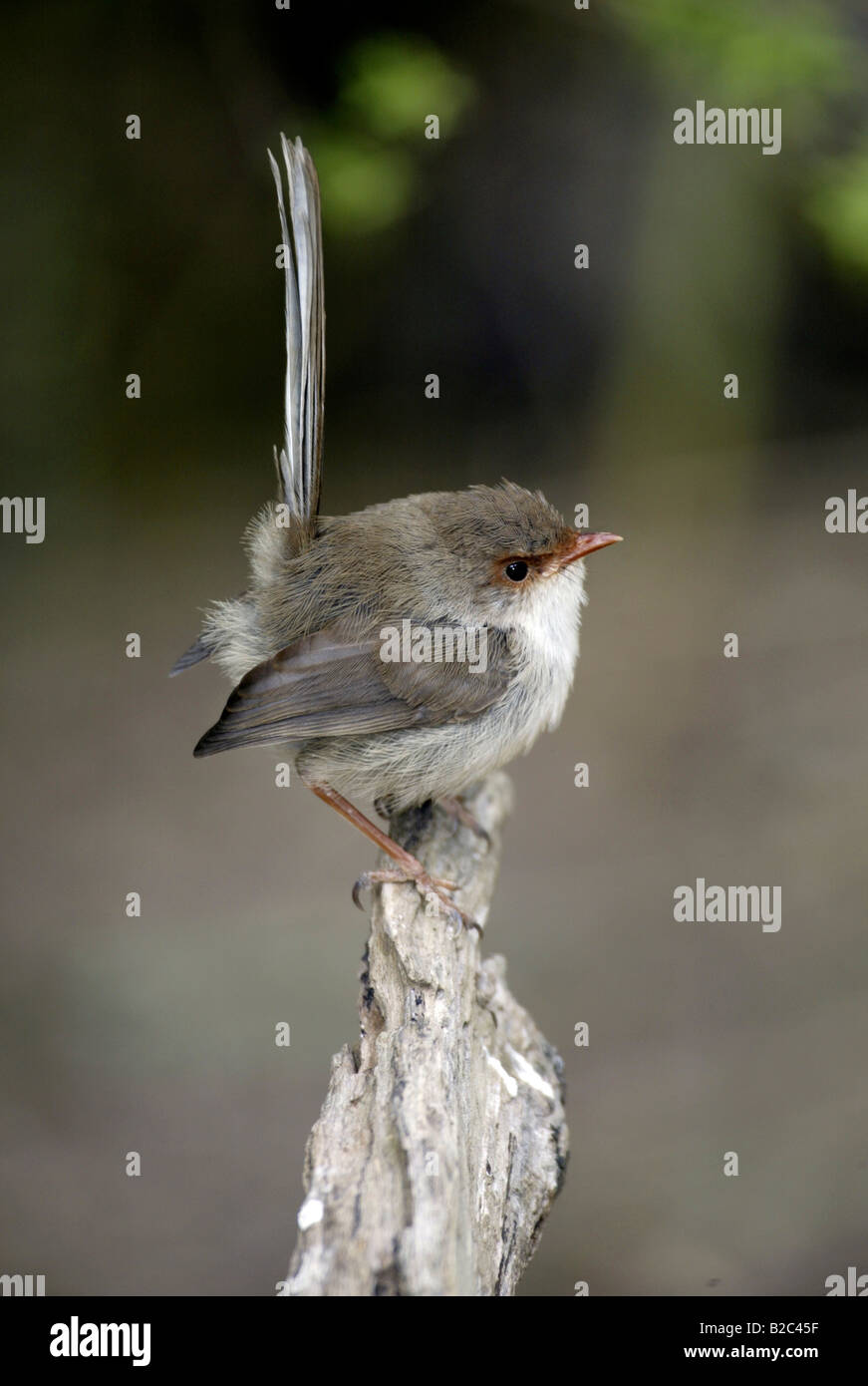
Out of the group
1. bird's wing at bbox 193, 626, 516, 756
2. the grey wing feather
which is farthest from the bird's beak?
the grey wing feather

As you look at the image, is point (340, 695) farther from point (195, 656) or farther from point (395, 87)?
point (395, 87)

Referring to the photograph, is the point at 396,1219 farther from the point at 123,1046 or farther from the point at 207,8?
the point at 207,8

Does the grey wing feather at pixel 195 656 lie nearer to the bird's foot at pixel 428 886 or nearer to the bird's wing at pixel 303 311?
the bird's wing at pixel 303 311

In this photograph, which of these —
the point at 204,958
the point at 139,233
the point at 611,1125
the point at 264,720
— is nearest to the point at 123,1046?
the point at 204,958

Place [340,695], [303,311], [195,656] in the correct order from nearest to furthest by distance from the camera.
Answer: [340,695] < [303,311] < [195,656]

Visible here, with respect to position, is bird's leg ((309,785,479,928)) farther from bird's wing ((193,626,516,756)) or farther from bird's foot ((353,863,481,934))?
bird's wing ((193,626,516,756))

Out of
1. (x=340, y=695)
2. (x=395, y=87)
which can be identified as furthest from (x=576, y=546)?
(x=395, y=87)
